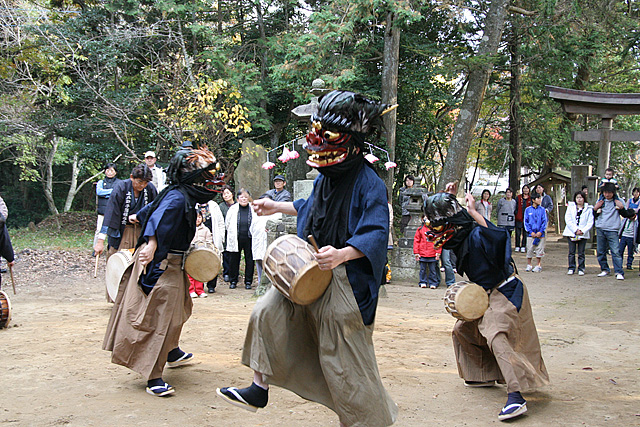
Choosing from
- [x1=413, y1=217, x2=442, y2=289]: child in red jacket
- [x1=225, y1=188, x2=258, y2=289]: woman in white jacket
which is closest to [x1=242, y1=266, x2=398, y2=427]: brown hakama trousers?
[x1=225, y1=188, x2=258, y2=289]: woman in white jacket

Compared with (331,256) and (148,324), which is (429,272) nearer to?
(148,324)

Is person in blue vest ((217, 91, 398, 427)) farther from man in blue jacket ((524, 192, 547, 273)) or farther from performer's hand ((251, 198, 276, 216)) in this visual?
man in blue jacket ((524, 192, 547, 273))

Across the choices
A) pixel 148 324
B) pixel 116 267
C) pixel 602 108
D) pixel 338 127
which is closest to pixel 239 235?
pixel 116 267

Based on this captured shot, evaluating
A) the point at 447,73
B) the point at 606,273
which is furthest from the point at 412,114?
the point at 606,273

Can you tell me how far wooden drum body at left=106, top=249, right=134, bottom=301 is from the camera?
599 cm

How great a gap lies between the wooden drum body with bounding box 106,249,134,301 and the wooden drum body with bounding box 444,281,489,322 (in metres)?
3.47

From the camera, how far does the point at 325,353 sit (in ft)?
10.3

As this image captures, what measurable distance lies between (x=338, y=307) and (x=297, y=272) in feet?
1.05

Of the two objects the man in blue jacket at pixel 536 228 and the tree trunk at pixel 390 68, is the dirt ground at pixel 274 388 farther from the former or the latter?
the tree trunk at pixel 390 68

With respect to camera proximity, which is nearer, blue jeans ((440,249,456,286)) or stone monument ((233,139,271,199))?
blue jeans ((440,249,456,286))

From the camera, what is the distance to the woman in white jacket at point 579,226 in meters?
11.7

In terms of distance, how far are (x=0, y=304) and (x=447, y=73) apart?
1133 centimetres

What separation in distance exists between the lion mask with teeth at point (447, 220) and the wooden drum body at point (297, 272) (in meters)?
1.68

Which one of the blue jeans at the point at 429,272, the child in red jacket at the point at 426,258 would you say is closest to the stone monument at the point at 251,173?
the child in red jacket at the point at 426,258
